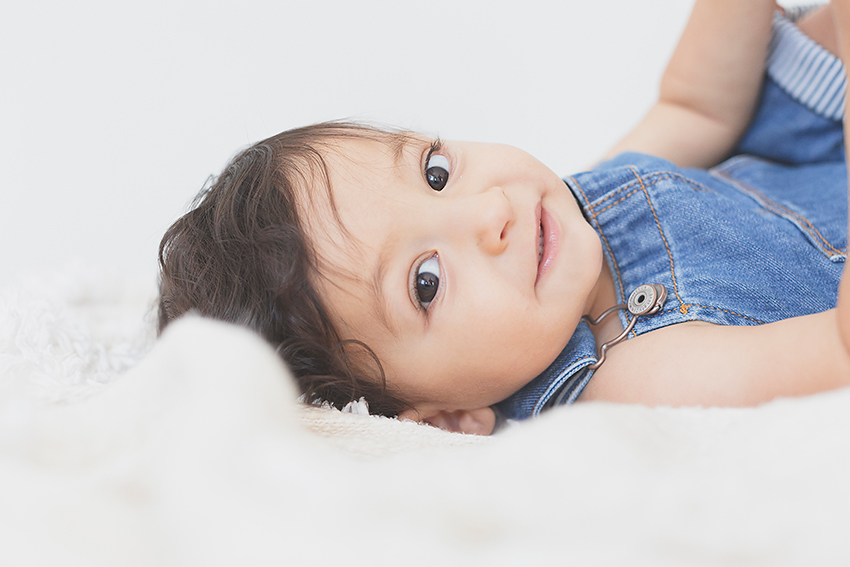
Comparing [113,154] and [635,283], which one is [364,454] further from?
[113,154]

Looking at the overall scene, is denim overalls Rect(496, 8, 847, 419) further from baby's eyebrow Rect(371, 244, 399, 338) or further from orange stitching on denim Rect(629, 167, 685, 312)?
baby's eyebrow Rect(371, 244, 399, 338)

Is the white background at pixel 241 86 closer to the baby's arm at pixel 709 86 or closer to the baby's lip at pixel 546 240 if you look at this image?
the baby's arm at pixel 709 86

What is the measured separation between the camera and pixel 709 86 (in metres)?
1.13

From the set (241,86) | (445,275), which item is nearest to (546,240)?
(445,275)

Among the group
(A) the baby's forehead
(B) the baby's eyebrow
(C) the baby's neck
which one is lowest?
(C) the baby's neck

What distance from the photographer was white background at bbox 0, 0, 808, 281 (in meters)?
1.41

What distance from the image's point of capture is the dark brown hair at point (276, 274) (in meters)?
0.73

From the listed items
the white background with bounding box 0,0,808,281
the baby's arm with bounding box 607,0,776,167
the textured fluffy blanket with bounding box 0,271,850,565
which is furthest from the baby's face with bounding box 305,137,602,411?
the white background with bounding box 0,0,808,281

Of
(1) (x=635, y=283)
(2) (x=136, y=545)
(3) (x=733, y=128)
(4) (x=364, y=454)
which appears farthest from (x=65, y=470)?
(3) (x=733, y=128)

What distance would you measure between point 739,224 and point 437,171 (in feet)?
1.32

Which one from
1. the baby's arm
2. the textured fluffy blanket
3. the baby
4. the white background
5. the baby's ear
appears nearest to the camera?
the textured fluffy blanket

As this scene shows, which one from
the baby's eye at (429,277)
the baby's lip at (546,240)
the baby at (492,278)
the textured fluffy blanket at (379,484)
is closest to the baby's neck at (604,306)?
the baby at (492,278)

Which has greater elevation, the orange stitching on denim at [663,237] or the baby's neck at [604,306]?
the orange stitching on denim at [663,237]

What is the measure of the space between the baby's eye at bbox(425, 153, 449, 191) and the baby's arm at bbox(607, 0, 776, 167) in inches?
19.0
